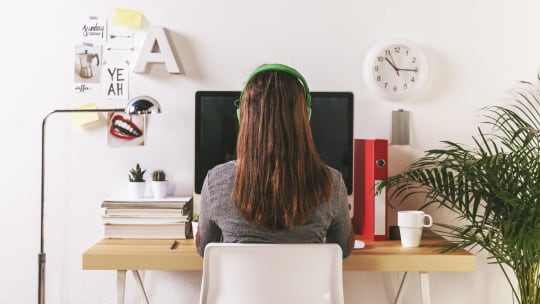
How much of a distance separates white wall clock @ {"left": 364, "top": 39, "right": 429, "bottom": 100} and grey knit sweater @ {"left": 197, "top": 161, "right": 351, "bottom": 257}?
0.84 metres

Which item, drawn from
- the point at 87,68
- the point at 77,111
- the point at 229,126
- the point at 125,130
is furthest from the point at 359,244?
the point at 87,68

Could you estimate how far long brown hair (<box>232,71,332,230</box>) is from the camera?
1.51 metres

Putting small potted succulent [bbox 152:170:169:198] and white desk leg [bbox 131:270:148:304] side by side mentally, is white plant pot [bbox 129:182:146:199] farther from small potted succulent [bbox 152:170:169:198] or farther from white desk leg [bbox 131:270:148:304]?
white desk leg [bbox 131:270:148:304]

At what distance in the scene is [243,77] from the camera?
7.79 ft

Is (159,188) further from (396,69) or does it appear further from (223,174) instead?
(396,69)

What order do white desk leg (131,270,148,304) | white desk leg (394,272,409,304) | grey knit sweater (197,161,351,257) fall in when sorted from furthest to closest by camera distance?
white desk leg (394,272,409,304) < white desk leg (131,270,148,304) < grey knit sweater (197,161,351,257)

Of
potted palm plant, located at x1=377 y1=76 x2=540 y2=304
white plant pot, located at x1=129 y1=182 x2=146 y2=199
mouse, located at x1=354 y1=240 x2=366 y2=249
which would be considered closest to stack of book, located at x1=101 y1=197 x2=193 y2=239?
white plant pot, located at x1=129 y1=182 x2=146 y2=199

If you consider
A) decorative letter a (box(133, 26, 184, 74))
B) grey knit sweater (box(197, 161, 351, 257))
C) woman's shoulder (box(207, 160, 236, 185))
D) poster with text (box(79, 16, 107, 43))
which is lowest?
grey knit sweater (box(197, 161, 351, 257))

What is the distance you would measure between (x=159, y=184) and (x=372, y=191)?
0.79 meters

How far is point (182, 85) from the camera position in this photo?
2.37m

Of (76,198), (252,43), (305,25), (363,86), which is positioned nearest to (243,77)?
(252,43)

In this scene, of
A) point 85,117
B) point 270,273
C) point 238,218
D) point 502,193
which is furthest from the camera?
point 85,117

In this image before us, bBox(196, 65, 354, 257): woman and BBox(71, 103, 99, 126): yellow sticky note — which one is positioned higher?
BBox(71, 103, 99, 126): yellow sticky note

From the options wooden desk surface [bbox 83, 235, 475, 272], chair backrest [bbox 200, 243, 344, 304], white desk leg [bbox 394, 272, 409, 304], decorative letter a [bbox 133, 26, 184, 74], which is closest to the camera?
chair backrest [bbox 200, 243, 344, 304]
